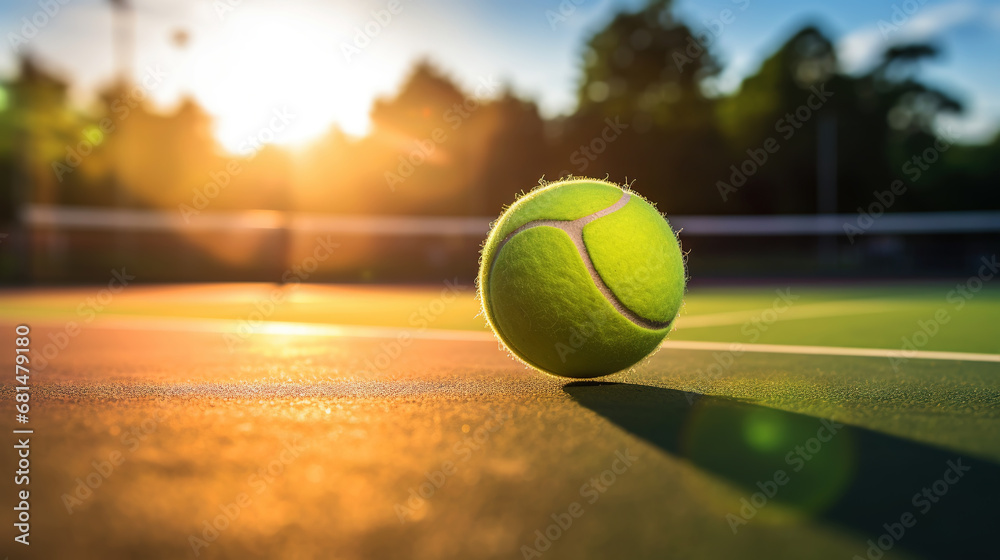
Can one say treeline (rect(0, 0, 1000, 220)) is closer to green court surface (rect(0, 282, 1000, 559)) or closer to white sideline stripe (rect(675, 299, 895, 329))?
white sideline stripe (rect(675, 299, 895, 329))

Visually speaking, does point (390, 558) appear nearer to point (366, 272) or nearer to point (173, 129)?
point (366, 272)

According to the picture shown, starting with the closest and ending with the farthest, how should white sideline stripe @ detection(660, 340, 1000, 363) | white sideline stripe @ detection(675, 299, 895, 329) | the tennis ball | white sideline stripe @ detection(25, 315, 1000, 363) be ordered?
1. the tennis ball
2. white sideline stripe @ detection(660, 340, 1000, 363)
3. white sideline stripe @ detection(25, 315, 1000, 363)
4. white sideline stripe @ detection(675, 299, 895, 329)

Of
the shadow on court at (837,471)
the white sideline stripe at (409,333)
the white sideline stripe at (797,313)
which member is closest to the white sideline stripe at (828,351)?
the white sideline stripe at (409,333)

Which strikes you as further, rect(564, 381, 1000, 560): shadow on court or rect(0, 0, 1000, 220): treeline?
rect(0, 0, 1000, 220): treeline

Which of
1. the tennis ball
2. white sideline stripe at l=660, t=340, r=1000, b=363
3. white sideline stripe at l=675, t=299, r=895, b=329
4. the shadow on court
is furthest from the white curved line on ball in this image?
white sideline stripe at l=675, t=299, r=895, b=329

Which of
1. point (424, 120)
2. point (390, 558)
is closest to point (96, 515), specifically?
point (390, 558)

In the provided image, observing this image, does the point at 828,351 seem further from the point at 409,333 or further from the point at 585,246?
the point at 409,333

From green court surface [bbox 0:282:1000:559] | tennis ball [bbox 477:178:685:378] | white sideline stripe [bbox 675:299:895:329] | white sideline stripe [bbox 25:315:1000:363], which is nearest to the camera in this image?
green court surface [bbox 0:282:1000:559]
